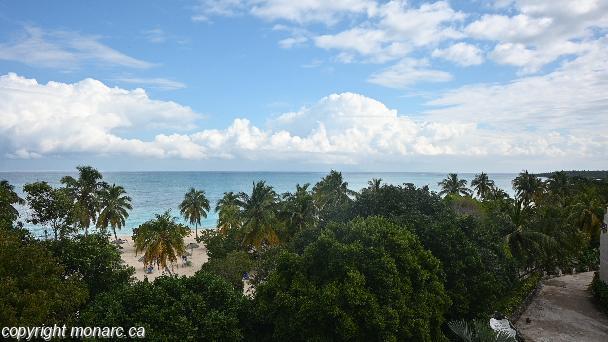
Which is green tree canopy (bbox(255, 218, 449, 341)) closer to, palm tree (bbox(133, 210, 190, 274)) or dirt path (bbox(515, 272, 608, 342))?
dirt path (bbox(515, 272, 608, 342))

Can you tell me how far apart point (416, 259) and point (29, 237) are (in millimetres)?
18157

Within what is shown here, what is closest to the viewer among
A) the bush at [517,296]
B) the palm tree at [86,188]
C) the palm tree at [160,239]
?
the bush at [517,296]

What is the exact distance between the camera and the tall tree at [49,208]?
62.3 ft

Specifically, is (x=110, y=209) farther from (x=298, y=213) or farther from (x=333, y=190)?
(x=333, y=190)

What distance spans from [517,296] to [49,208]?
3137 cm

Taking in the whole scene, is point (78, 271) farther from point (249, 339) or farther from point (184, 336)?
point (249, 339)

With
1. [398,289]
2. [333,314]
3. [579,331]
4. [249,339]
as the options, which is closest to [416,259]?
[398,289]

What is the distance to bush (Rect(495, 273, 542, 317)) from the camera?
26.7 metres

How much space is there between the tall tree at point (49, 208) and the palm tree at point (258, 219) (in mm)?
20403

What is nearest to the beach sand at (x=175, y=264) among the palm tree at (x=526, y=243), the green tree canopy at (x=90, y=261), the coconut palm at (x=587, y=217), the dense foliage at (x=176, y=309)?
the green tree canopy at (x=90, y=261)

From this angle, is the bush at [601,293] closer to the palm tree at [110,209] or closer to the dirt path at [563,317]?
the dirt path at [563,317]

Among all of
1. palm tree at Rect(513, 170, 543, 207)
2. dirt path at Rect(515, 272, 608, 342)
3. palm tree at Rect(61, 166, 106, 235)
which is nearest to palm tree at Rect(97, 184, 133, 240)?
palm tree at Rect(61, 166, 106, 235)

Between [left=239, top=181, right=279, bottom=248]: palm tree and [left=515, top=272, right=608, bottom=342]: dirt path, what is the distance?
22.4 metres

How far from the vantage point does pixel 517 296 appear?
30438 mm
